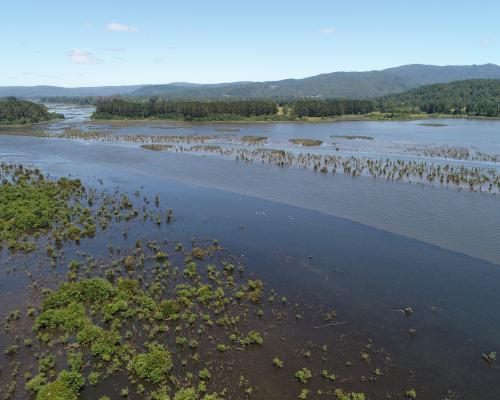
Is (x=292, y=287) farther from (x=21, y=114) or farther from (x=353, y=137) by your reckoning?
(x=21, y=114)

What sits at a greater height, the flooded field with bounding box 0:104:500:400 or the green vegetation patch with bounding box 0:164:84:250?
the green vegetation patch with bounding box 0:164:84:250

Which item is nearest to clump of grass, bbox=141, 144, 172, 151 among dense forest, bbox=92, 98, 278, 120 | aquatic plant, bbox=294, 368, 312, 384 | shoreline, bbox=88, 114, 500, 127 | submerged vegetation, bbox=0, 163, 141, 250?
submerged vegetation, bbox=0, 163, 141, 250

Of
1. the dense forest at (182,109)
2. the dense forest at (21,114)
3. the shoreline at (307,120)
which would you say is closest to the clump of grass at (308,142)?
the shoreline at (307,120)

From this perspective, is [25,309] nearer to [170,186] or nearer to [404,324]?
[404,324]

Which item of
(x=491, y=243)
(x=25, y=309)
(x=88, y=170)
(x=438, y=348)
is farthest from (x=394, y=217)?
(x=88, y=170)

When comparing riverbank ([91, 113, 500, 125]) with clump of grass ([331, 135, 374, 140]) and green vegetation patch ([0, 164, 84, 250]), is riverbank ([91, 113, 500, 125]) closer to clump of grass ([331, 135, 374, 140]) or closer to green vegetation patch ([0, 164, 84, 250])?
clump of grass ([331, 135, 374, 140])

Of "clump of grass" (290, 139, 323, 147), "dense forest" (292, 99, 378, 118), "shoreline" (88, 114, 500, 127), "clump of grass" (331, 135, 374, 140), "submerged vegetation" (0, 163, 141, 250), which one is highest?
"dense forest" (292, 99, 378, 118)

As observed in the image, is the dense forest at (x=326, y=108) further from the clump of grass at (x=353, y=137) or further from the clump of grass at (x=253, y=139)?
the clump of grass at (x=253, y=139)

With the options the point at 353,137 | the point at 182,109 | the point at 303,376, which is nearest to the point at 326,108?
the point at 182,109
